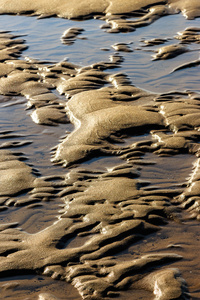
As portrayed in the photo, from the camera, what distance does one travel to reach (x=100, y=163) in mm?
3252

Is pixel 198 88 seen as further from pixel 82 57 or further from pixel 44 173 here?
pixel 44 173

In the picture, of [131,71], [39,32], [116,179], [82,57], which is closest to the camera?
[116,179]

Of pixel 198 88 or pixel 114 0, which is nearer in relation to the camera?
pixel 198 88

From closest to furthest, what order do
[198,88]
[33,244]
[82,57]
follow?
[33,244] → [198,88] → [82,57]

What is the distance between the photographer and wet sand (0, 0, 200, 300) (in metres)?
2.22

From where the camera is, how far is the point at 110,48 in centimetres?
556

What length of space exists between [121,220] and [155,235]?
24 cm

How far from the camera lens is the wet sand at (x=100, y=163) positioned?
2223mm

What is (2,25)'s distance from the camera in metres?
6.75

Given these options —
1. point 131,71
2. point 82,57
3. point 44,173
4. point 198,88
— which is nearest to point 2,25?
point 82,57

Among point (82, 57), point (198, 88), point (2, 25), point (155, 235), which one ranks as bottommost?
point (155, 235)

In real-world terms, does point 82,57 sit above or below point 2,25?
below

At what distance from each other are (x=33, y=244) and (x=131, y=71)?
9.77ft

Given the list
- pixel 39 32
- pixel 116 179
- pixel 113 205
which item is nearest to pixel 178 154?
pixel 116 179
